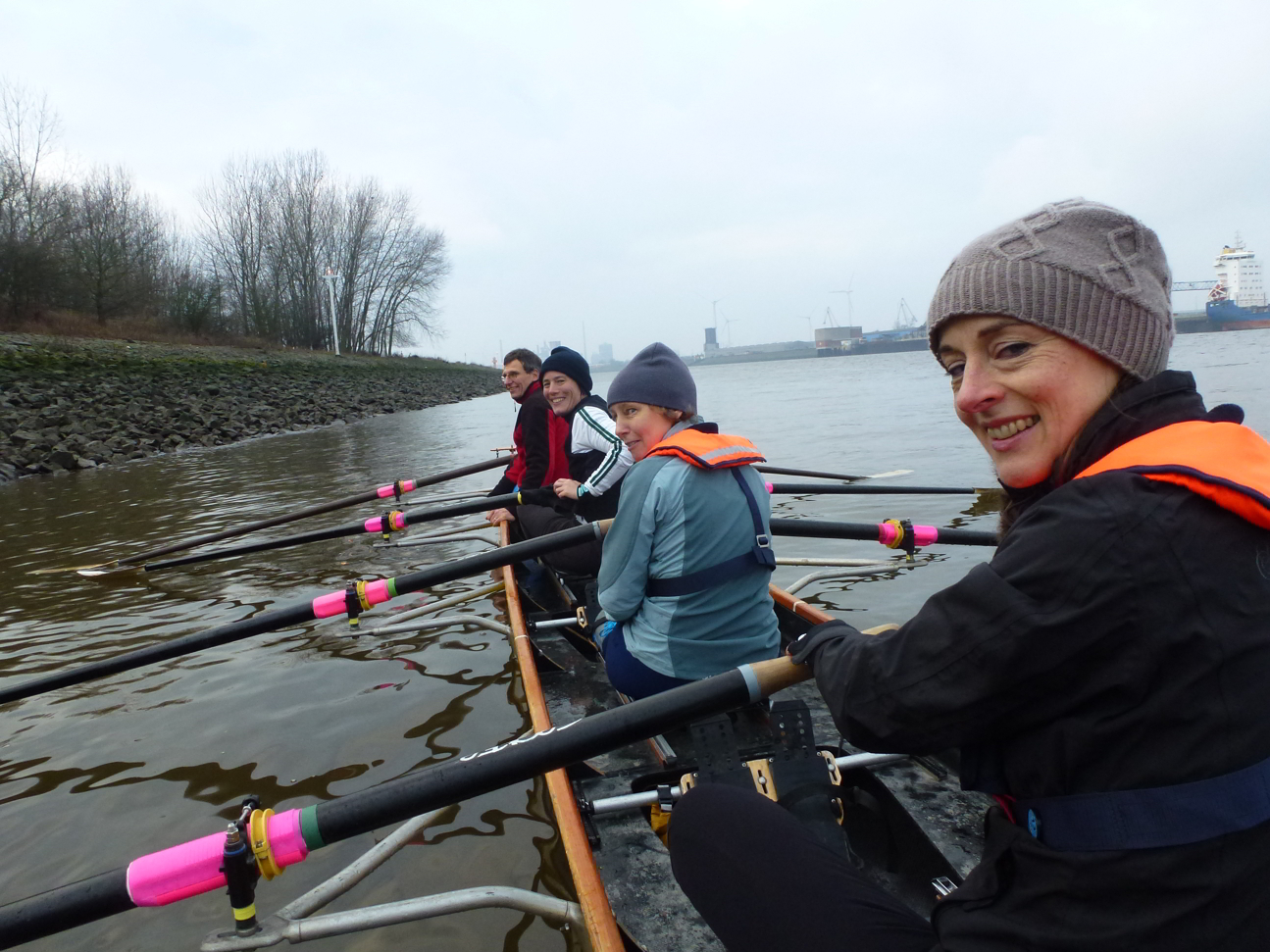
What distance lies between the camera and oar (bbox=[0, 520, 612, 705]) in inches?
153

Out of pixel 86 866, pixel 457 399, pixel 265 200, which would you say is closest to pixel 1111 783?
pixel 86 866

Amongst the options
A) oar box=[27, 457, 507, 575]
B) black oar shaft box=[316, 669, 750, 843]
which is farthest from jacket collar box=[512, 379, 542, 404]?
black oar shaft box=[316, 669, 750, 843]

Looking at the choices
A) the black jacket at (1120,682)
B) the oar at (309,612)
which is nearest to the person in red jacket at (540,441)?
the oar at (309,612)

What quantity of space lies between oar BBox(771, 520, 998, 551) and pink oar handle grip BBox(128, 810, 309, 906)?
310 cm

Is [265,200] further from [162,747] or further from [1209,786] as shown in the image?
[1209,786]

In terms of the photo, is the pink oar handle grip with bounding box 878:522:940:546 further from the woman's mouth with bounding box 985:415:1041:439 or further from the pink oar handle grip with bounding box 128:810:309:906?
the pink oar handle grip with bounding box 128:810:309:906

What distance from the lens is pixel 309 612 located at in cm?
409

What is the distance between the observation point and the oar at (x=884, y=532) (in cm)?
490

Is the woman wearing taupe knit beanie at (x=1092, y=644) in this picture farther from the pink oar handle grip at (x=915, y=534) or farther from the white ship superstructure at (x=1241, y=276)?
the white ship superstructure at (x=1241, y=276)

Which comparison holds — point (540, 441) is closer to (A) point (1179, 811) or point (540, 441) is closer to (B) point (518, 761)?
(B) point (518, 761)

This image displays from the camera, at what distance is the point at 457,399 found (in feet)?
155

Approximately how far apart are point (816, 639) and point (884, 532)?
3.52 m

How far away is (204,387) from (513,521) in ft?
71.4

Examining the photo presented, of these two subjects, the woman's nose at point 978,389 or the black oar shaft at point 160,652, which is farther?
the black oar shaft at point 160,652
